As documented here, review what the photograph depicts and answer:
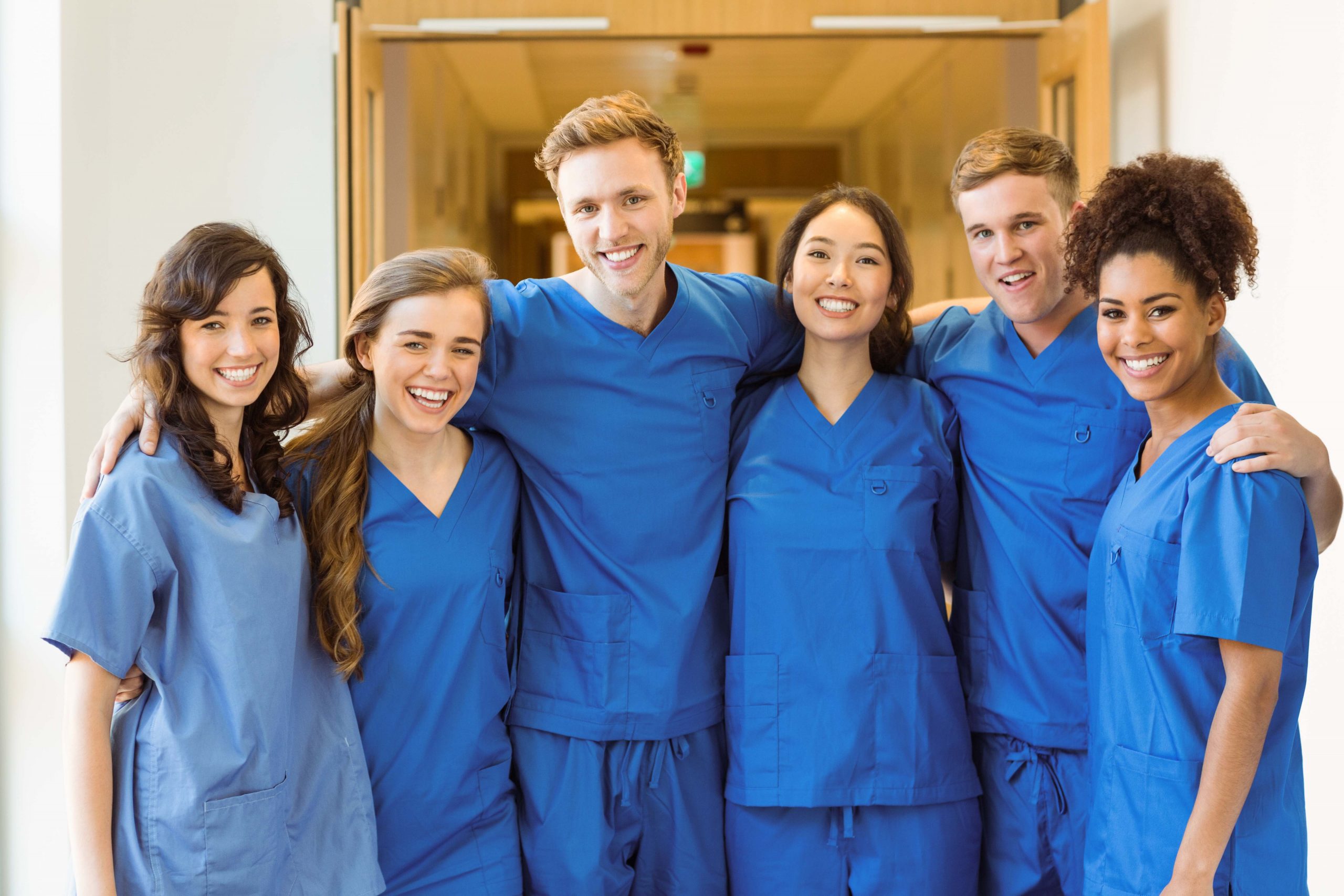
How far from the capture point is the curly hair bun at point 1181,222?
1271 mm

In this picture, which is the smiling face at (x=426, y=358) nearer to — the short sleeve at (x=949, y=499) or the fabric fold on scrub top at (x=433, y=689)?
the fabric fold on scrub top at (x=433, y=689)

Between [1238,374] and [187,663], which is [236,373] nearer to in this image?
[187,663]

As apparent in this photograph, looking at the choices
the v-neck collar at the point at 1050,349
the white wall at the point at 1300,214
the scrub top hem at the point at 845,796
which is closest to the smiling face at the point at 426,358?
the scrub top hem at the point at 845,796

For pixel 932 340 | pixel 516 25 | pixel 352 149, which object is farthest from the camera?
pixel 516 25

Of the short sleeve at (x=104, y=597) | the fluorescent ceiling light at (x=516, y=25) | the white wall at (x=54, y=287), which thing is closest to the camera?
the short sleeve at (x=104, y=597)

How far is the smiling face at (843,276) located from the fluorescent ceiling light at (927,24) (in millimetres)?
2074

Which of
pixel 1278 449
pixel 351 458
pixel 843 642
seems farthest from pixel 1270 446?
pixel 351 458

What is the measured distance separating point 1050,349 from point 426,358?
88 centimetres

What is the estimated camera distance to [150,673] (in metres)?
1.17

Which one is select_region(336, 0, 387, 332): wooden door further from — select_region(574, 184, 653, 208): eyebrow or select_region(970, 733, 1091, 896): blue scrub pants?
select_region(970, 733, 1091, 896): blue scrub pants

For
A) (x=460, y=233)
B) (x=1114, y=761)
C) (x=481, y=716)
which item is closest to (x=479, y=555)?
(x=481, y=716)

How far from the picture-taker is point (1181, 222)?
127 cm

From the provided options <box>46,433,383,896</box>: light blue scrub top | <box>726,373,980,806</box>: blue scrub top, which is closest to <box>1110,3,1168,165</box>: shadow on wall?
<box>726,373,980,806</box>: blue scrub top

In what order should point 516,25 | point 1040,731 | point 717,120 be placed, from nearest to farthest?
→ point 1040,731, point 516,25, point 717,120
